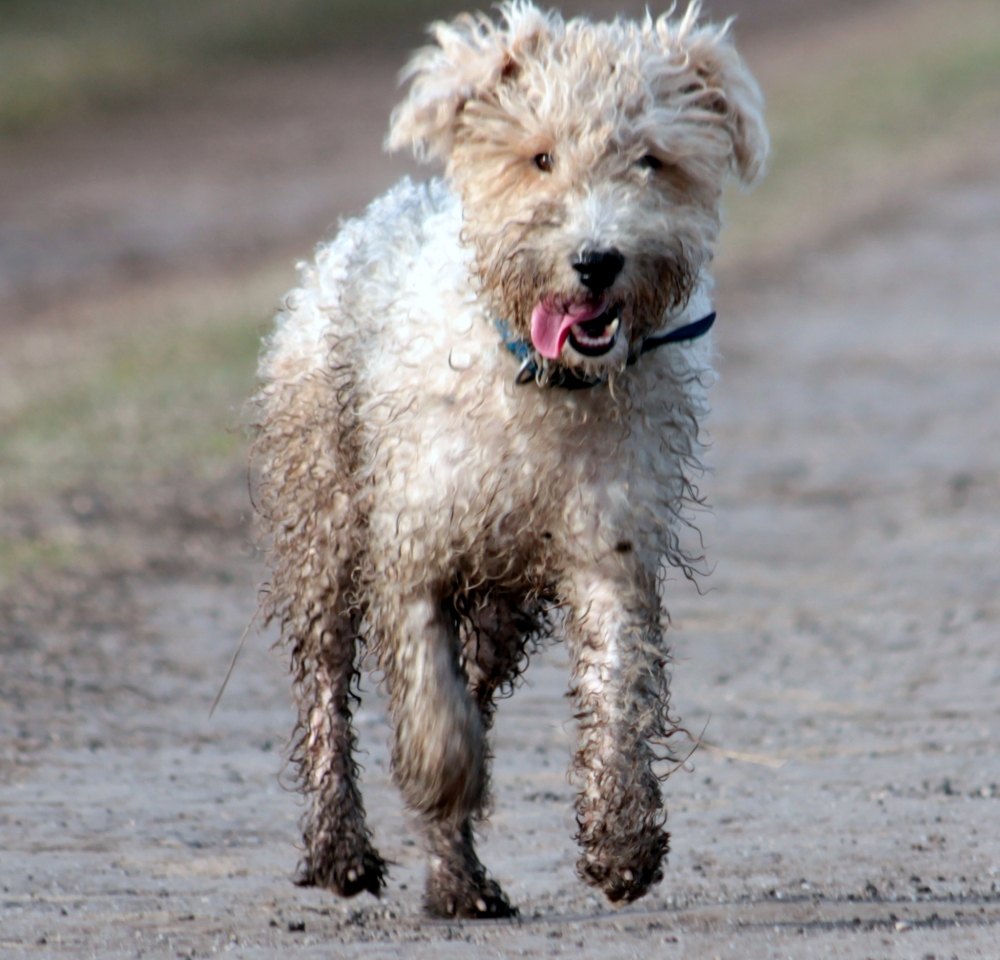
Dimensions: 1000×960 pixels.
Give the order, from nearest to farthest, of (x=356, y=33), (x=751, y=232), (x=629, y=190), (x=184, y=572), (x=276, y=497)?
(x=629, y=190) < (x=276, y=497) < (x=184, y=572) < (x=751, y=232) < (x=356, y=33)

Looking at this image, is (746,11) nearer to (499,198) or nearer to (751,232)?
(751,232)

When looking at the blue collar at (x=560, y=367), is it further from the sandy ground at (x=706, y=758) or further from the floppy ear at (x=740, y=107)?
the sandy ground at (x=706, y=758)

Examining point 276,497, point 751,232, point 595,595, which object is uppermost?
point 751,232

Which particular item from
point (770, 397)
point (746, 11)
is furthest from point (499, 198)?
point (746, 11)

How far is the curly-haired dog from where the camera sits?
16.2 feet

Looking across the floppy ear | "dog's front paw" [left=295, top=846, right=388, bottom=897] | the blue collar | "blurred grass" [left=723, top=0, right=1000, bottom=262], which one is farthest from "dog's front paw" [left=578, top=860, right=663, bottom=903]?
"blurred grass" [left=723, top=0, right=1000, bottom=262]

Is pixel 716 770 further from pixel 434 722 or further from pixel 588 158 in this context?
pixel 588 158

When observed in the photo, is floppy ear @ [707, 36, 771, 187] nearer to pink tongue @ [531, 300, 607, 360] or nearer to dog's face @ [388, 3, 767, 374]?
dog's face @ [388, 3, 767, 374]

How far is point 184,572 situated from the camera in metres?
9.42

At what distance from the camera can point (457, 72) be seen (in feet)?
17.1

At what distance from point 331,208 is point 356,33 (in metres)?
11.2

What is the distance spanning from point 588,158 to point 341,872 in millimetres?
2187

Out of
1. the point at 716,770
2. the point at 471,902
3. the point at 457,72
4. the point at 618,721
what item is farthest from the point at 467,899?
the point at 457,72

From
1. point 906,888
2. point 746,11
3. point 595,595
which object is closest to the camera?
point 595,595
